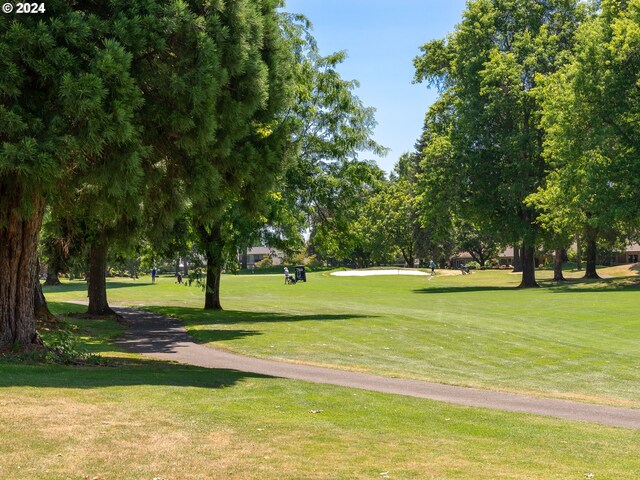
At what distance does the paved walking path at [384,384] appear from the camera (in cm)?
1323

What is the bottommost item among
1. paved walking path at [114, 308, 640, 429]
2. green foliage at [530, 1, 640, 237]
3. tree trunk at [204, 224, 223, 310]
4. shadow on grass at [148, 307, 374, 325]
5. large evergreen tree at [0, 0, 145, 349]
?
paved walking path at [114, 308, 640, 429]

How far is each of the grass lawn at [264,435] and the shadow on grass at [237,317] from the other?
16.0 metres

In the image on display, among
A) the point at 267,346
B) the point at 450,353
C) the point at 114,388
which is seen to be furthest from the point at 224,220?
the point at 114,388

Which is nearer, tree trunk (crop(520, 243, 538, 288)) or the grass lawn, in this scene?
the grass lawn

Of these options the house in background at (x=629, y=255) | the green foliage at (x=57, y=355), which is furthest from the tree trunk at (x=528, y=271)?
the house in background at (x=629, y=255)

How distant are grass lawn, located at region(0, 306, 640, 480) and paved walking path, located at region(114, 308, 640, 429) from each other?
1.13 meters

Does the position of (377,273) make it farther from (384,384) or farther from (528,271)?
(384,384)

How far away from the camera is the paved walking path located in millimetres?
13234

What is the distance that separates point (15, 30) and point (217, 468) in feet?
29.1

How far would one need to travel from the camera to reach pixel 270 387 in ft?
43.8

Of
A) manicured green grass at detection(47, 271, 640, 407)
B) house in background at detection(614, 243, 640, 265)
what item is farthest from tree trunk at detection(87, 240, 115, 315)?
house in background at detection(614, 243, 640, 265)

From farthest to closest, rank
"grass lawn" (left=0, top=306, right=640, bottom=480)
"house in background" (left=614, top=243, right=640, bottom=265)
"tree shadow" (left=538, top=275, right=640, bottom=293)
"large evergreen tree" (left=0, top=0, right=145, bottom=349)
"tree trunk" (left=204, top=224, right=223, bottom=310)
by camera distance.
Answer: "house in background" (left=614, top=243, right=640, bottom=265) → "tree shadow" (left=538, top=275, right=640, bottom=293) → "tree trunk" (left=204, top=224, right=223, bottom=310) → "large evergreen tree" (left=0, top=0, right=145, bottom=349) → "grass lawn" (left=0, top=306, right=640, bottom=480)

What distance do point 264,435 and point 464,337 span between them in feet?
55.0

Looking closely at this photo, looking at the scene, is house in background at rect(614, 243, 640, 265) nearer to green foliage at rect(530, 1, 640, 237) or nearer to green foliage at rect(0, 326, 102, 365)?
green foliage at rect(530, 1, 640, 237)
